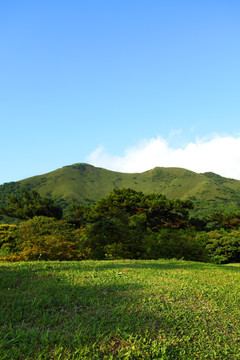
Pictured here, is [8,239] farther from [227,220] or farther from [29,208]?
[227,220]

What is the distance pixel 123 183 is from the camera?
139250 millimetres

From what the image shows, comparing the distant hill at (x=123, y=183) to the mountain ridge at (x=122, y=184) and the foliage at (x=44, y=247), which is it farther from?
the foliage at (x=44, y=247)

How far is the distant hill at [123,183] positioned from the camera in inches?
3804

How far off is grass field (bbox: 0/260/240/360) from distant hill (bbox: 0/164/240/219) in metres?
76.3

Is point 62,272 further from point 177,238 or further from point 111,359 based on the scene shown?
point 177,238

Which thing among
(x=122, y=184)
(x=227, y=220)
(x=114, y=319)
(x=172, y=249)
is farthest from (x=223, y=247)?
(x=122, y=184)

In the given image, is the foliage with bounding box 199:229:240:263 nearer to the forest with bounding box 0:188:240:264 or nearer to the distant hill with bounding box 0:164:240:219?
the forest with bounding box 0:188:240:264

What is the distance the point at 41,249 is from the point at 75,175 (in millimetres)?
127893

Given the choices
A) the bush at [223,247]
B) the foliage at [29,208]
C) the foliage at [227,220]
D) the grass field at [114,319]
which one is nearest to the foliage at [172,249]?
the bush at [223,247]

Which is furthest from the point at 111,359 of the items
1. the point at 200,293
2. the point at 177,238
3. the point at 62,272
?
the point at 177,238

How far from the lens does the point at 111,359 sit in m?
2.70

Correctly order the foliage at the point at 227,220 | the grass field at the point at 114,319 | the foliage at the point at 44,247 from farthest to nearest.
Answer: the foliage at the point at 227,220 < the foliage at the point at 44,247 < the grass field at the point at 114,319

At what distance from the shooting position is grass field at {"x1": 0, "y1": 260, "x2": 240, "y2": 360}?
9.50 ft

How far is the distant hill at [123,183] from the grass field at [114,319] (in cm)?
7629
